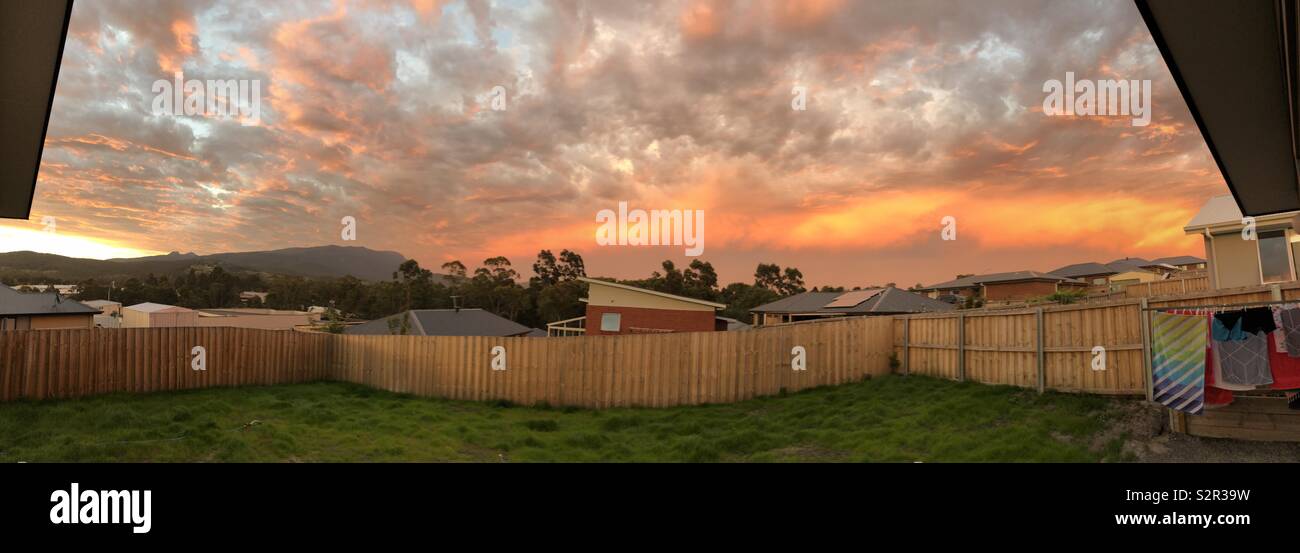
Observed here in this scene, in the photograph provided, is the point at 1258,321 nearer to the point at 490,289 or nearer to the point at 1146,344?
the point at 1146,344

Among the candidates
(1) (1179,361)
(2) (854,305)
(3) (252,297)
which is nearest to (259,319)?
(3) (252,297)

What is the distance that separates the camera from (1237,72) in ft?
11.1

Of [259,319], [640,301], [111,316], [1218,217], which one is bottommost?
[259,319]

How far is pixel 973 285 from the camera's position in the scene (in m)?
53.8

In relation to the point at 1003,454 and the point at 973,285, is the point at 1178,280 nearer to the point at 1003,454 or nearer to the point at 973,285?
the point at 1003,454

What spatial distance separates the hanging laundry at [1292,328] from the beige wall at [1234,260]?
12848 millimetres

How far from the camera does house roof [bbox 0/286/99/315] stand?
24812mm

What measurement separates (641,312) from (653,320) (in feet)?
2.51

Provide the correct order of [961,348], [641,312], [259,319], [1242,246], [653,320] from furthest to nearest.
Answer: [259,319], [641,312], [653,320], [1242,246], [961,348]

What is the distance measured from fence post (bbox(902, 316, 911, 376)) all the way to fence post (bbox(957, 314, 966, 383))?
1946 millimetres

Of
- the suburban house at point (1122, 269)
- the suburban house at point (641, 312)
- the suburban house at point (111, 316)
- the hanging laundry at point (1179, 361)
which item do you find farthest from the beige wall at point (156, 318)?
the suburban house at point (1122, 269)

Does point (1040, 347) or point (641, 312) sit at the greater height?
point (641, 312)
